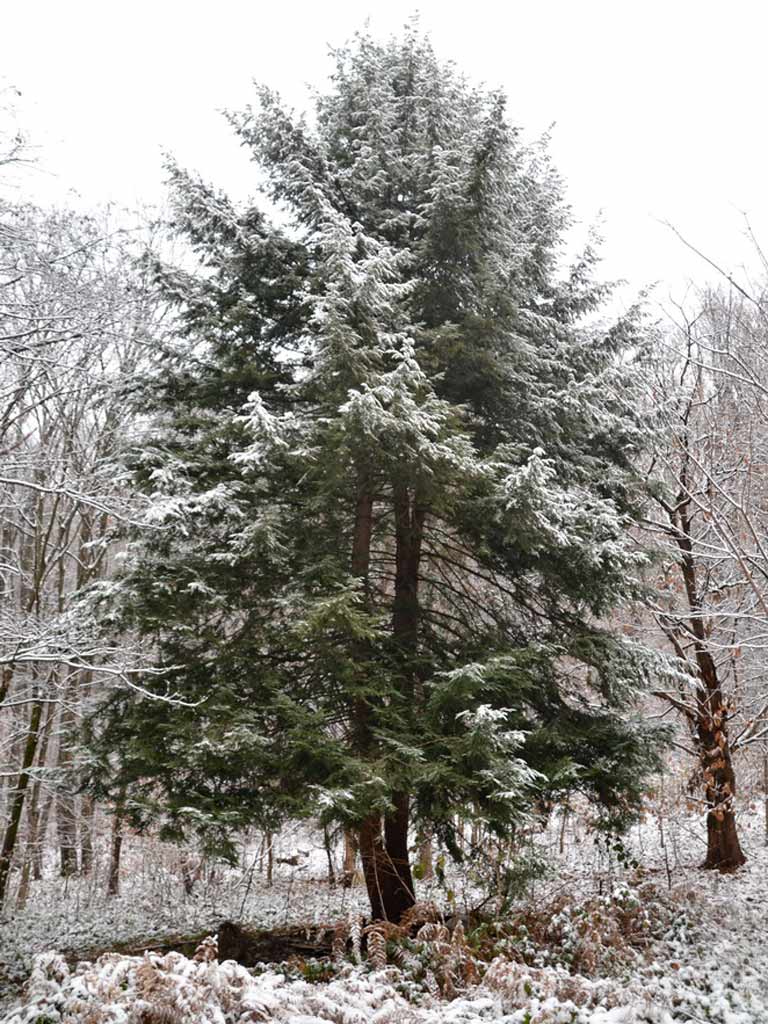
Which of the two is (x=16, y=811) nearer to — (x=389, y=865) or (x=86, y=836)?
(x=86, y=836)

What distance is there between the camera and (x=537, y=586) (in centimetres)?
911

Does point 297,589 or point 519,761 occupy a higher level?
point 297,589

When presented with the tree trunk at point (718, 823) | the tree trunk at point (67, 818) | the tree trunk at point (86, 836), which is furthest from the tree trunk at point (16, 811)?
the tree trunk at point (718, 823)

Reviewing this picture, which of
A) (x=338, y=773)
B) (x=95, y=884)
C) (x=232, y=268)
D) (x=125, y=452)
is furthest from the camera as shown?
(x=95, y=884)

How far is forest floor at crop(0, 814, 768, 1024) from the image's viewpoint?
433 cm

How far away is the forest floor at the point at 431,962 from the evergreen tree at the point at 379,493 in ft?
3.70

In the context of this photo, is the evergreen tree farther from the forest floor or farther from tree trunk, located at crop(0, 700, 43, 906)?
tree trunk, located at crop(0, 700, 43, 906)

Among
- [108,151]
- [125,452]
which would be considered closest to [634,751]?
[125,452]

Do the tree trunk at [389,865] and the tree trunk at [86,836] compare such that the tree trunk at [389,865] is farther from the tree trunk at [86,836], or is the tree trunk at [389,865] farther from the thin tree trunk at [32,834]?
the thin tree trunk at [32,834]

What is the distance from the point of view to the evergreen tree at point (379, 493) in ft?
21.6

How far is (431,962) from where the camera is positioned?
5.95 meters

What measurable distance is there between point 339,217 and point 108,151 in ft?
22.0

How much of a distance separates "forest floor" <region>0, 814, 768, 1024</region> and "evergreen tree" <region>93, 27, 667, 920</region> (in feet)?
3.70

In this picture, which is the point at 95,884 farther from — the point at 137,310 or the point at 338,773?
the point at 137,310
